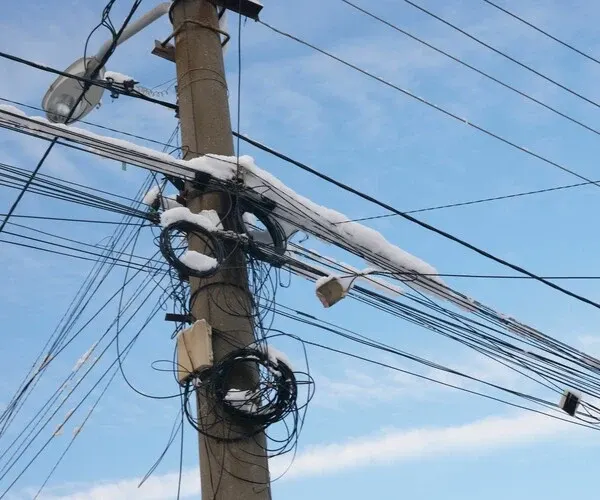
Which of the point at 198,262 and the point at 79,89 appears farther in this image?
the point at 79,89

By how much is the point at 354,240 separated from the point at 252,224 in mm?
759

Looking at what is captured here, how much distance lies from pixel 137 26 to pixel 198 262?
2.64 metres

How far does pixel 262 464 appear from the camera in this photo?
14.4ft

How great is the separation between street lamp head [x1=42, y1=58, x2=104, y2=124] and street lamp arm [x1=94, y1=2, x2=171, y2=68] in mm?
101

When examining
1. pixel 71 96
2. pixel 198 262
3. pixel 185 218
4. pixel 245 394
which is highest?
pixel 71 96

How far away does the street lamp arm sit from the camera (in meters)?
6.36

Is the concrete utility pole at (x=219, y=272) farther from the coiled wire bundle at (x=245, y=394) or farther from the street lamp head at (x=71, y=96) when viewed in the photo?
the street lamp head at (x=71, y=96)

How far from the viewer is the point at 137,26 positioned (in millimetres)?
6492

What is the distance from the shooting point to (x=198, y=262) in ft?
15.6

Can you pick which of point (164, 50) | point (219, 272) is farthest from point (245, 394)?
point (164, 50)

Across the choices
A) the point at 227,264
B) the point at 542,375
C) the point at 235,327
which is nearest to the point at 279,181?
the point at 227,264

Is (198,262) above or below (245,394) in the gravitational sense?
above

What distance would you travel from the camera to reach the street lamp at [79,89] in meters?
6.27

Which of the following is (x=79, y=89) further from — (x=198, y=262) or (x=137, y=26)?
(x=198, y=262)
